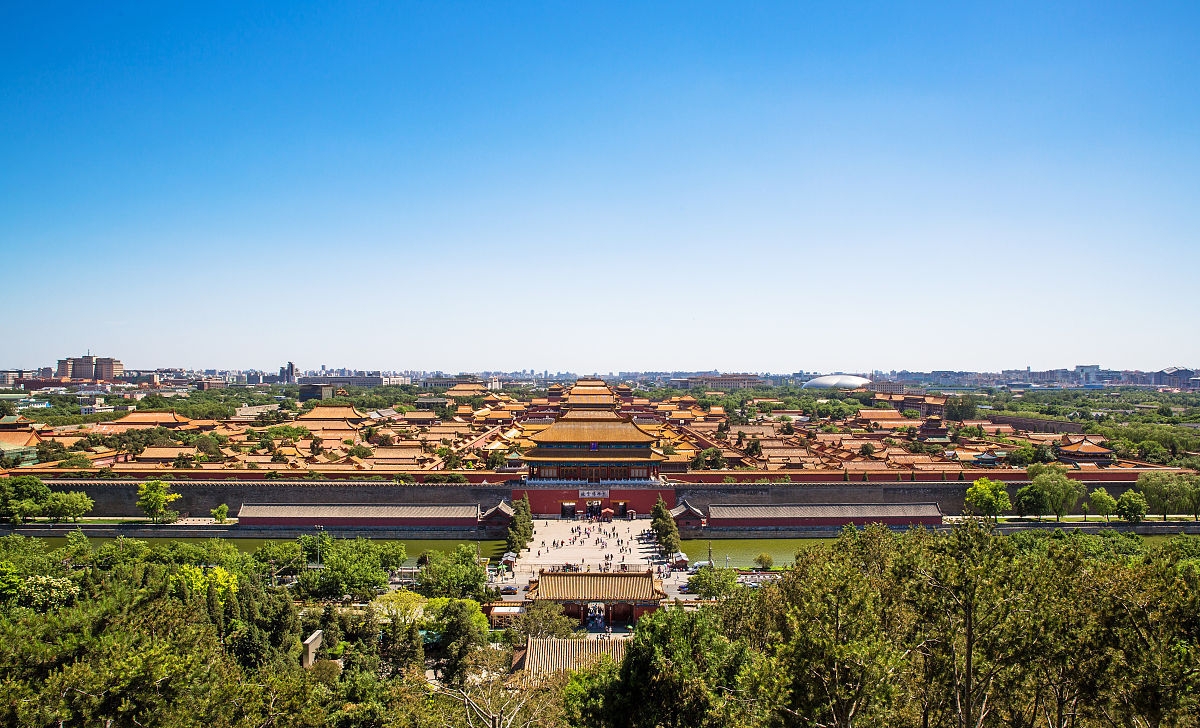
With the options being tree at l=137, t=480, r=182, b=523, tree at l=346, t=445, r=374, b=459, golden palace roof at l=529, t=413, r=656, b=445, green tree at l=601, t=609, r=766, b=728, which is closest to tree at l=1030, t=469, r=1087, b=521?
golden palace roof at l=529, t=413, r=656, b=445

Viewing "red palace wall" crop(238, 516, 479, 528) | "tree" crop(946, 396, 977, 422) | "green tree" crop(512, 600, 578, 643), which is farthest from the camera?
"tree" crop(946, 396, 977, 422)

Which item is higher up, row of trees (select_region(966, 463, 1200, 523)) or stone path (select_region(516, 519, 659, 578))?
row of trees (select_region(966, 463, 1200, 523))

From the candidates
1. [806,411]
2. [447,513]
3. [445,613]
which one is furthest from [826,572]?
[806,411]

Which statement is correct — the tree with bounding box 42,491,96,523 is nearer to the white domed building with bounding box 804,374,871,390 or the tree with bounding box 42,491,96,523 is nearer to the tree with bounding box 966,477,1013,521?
the tree with bounding box 966,477,1013,521

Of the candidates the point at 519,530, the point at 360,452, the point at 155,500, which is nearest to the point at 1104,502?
the point at 519,530

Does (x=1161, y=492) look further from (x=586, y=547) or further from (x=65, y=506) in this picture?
(x=65, y=506)

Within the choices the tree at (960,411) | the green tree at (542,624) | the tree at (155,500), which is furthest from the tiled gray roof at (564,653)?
the tree at (960,411)

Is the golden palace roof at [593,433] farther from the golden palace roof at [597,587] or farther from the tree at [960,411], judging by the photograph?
the tree at [960,411]
